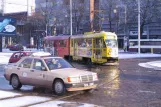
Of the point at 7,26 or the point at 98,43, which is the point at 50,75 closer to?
the point at 98,43

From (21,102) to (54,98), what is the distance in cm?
143

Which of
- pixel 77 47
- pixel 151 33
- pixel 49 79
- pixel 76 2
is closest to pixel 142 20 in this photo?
pixel 76 2

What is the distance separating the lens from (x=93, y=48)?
3183 cm

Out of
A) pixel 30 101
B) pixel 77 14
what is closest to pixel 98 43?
pixel 30 101

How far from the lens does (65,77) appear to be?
42.6ft

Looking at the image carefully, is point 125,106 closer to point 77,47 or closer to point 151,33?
point 77,47

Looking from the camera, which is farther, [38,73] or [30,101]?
[38,73]

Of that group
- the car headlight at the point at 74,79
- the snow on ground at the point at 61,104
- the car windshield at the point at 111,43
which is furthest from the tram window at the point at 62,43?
the snow on ground at the point at 61,104

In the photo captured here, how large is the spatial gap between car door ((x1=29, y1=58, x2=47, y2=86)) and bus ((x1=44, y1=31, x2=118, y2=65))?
54.7 ft

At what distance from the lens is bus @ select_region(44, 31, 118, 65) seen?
101 ft

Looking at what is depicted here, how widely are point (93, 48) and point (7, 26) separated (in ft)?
93.2

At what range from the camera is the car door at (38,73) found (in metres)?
13.8

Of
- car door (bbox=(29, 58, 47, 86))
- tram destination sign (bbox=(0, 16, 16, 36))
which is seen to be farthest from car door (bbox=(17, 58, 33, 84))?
tram destination sign (bbox=(0, 16, 16, 36))

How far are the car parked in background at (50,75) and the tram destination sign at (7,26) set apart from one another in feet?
137
